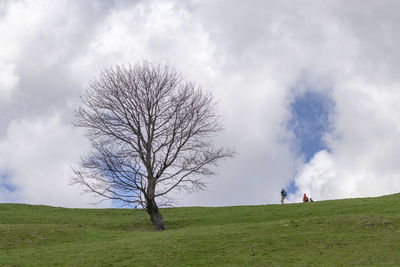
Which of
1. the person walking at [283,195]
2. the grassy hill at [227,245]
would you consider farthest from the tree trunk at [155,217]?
the person walking at [283,195]

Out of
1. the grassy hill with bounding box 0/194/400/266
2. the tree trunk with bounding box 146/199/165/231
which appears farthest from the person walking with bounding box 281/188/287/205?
the tree trunk with bounding box 146/199/165/231

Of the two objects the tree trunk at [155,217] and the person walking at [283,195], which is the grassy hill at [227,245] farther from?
the person walking at [283,195]

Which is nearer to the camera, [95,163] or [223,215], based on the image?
[95,163]

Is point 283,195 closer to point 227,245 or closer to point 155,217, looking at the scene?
point 155,217

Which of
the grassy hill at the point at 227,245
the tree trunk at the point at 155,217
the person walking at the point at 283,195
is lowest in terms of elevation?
the grassy hill at the point at 227,245

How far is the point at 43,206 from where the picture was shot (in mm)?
60500

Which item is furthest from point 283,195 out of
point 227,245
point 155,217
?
point 227,245

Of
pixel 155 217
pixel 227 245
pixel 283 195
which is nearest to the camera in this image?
pixel 227 245

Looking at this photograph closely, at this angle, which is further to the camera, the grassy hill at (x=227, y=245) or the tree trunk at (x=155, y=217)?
the tree trunk at (x=155, y=217)

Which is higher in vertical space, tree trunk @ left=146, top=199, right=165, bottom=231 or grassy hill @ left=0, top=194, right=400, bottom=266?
tree trunk @ left=146, top=199, right=165, bottom=231

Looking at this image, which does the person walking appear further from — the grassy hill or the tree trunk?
the tree trunk

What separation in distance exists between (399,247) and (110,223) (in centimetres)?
2987

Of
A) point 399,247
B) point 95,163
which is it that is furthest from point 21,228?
point 399,247

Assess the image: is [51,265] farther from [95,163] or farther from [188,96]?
[188,96]
